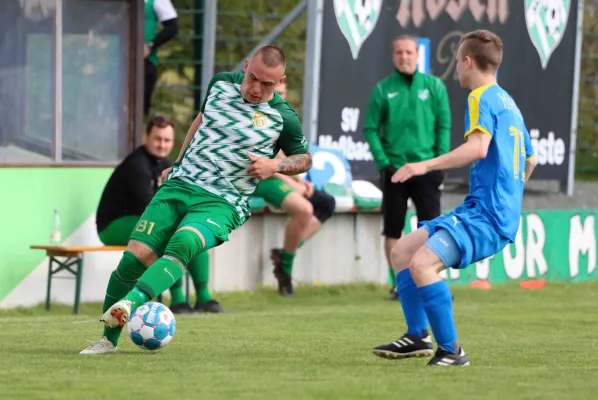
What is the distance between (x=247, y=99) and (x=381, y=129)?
556 centimetres

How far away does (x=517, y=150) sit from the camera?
7512 millimetres

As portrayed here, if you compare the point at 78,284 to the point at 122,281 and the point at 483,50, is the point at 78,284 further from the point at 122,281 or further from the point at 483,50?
the point at 483,50

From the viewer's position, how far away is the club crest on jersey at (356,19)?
48.3 feet

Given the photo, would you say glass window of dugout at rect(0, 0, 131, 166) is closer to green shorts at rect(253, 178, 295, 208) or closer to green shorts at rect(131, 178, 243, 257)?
green shorts at rect(253, 178, 295, 208)

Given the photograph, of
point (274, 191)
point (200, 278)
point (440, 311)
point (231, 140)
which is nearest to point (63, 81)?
point (274, 191)

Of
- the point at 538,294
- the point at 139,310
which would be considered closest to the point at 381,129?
the point at 538,294

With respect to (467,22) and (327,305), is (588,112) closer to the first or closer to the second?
(467,22)

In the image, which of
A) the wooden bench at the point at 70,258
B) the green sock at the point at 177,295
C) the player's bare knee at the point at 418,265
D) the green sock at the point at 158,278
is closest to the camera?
the player's bare knee at the point at 418,265

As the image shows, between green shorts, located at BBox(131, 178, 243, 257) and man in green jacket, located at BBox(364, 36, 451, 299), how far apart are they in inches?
202

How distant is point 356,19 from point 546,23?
121 inches

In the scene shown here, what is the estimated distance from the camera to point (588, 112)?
1784cm

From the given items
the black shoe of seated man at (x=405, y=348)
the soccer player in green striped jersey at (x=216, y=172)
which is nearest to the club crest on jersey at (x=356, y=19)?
the soccer player in green striped jersey at (x=216, y=172)

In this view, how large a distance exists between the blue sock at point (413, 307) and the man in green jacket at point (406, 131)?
5328 millimetres

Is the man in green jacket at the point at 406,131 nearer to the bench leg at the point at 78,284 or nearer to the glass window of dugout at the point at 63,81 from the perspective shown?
the glass window of dugout at the point at 63,81
